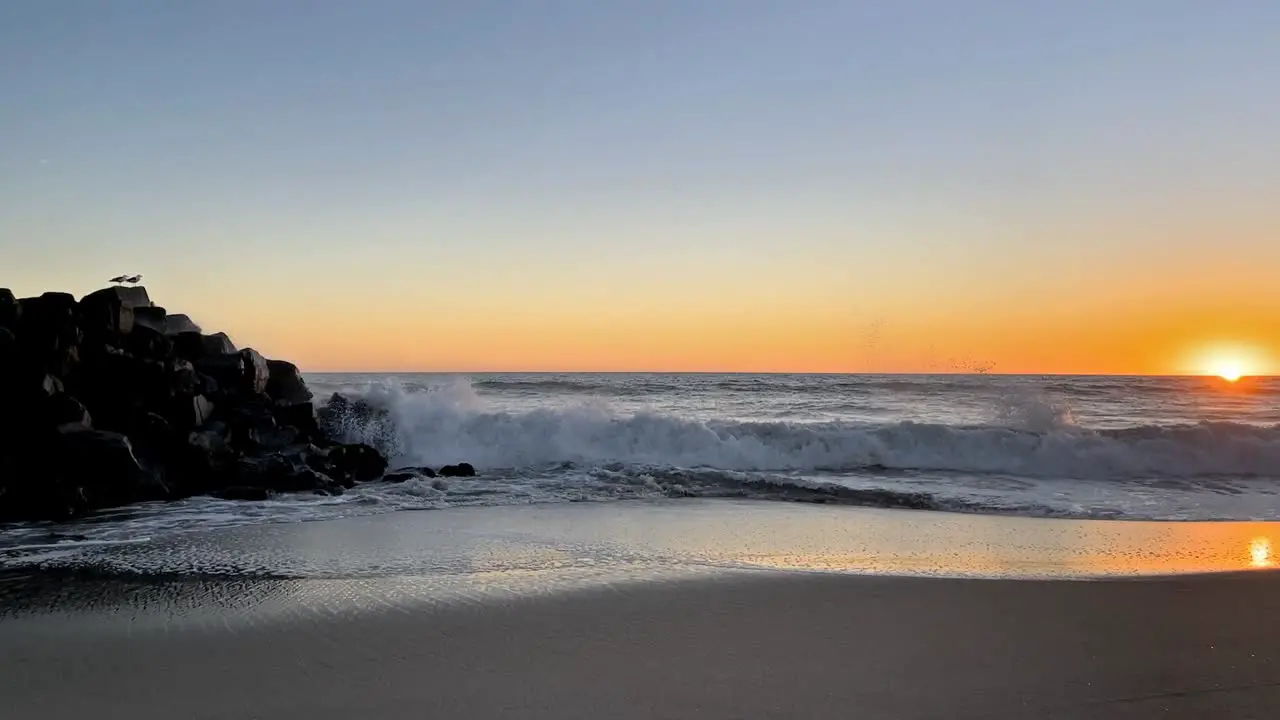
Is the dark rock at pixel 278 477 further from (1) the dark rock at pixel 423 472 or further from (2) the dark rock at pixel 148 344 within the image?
(2) the dark rock at pixel 148 344

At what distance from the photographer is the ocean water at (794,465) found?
10820mm

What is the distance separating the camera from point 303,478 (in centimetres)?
1235

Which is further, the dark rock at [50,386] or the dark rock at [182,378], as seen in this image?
the dark rock at [182,378]

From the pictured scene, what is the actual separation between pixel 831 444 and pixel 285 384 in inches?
434

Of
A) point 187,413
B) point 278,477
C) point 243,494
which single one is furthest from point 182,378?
point 243,494

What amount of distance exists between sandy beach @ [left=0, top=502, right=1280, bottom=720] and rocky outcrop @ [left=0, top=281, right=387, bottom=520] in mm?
3684

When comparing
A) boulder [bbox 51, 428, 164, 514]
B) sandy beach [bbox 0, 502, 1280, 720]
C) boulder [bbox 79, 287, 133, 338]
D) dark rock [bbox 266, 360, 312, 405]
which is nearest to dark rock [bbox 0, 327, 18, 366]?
boulder [bbox 79, 287, 133, 338]

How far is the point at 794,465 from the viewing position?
56.8 ft

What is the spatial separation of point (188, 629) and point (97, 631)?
555 mm

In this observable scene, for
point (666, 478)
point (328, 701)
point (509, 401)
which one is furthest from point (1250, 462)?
point (509, 401)

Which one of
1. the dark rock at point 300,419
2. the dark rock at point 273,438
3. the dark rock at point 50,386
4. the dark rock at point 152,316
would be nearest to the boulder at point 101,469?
the dark rock at point 50,386

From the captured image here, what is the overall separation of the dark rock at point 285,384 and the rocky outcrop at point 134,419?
501 millimetres

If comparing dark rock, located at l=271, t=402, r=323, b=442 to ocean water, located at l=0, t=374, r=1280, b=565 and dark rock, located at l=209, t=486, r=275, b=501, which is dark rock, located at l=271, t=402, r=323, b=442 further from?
dark rock, located at l=209, t=486, r=275, b=501

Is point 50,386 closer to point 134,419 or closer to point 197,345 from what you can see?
point 134,419
